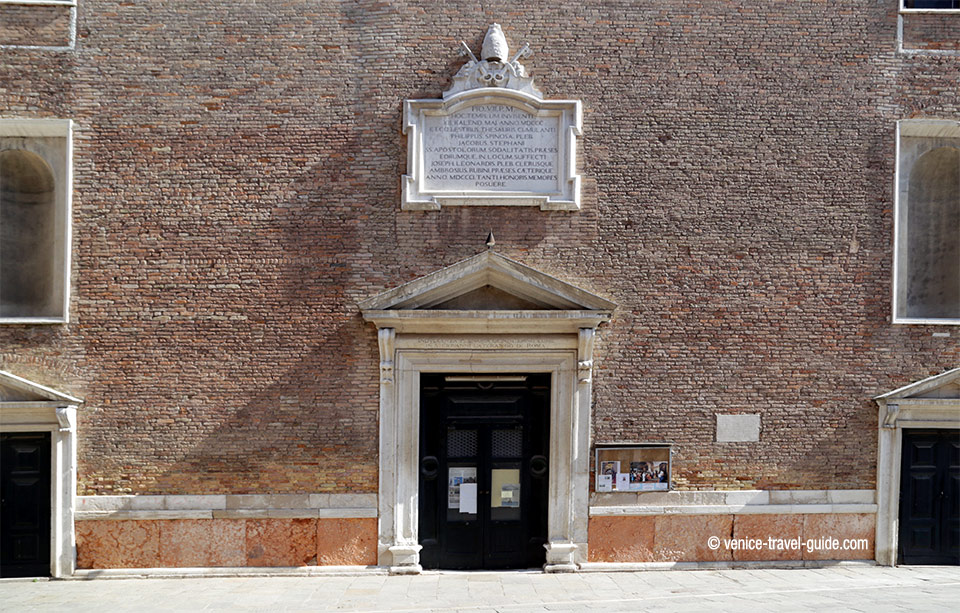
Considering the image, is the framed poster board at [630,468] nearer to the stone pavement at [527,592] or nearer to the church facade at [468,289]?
the church facade at [468,289]

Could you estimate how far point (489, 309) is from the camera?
10641 mm

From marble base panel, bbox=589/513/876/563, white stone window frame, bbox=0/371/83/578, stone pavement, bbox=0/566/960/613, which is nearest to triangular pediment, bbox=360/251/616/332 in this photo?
marble base panel, bbox=589/513/876/563

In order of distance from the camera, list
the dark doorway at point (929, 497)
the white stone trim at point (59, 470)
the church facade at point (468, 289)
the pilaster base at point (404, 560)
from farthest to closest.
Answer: the dark doorway at point (929, 497) → the church facade at point (468, 289) → the pilaster base at point (404, 560) → the white stone trim at point (59, 470)

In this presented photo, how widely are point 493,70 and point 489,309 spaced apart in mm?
3161

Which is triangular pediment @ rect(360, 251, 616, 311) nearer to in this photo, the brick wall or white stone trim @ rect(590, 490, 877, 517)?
the brick wall

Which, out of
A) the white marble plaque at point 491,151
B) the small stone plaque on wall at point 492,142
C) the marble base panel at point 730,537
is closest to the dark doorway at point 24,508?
the small stone plaque on wall at point 492,142

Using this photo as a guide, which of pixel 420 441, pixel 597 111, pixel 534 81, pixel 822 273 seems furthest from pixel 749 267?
pixel 420 441

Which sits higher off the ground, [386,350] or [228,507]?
[386,350]

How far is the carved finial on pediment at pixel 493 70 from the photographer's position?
10.7 meters

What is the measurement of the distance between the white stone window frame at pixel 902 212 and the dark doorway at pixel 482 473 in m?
5.00

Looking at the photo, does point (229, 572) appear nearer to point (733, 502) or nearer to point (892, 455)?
point (733, 502)

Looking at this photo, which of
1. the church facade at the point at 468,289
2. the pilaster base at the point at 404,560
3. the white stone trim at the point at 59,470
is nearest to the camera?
the white stone trim at the point at 59,470

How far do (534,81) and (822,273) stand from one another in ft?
15.3

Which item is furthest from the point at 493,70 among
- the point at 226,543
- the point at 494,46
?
the point at 226,543
